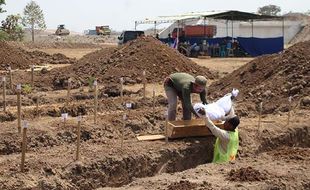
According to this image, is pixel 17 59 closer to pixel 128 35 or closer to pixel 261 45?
pixel 128 35

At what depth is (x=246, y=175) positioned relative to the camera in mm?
7227

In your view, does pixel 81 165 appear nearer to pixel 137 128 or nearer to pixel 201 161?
pixel 201 161

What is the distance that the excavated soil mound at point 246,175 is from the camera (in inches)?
282

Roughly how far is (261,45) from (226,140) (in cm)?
2877

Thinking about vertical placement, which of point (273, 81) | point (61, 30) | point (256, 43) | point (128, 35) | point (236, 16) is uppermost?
point (61, 30)

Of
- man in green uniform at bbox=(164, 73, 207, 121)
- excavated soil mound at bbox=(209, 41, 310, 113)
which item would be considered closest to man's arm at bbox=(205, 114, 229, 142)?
man in green uniform at bbox=(164, 73, 207, 121)

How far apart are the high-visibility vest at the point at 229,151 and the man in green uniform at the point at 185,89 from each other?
70 cm

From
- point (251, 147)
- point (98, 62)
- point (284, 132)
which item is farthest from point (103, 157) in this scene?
point (98, 62)

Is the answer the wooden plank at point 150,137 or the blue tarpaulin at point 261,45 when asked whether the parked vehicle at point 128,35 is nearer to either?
the blue tarpaulin at point 261,45

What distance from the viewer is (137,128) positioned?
11453 mm

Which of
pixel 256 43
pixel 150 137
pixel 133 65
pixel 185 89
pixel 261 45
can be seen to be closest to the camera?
pixel 185 89

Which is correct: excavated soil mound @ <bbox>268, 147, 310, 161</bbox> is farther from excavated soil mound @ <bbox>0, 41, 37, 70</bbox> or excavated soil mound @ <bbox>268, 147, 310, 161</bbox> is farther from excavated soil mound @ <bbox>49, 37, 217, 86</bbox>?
excavated soil mound @ <bbox>0, 41, 37, 70</bbox>

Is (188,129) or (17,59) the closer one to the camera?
(188,129)

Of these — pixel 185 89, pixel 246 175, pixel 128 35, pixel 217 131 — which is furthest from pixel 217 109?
pixel 128 35
